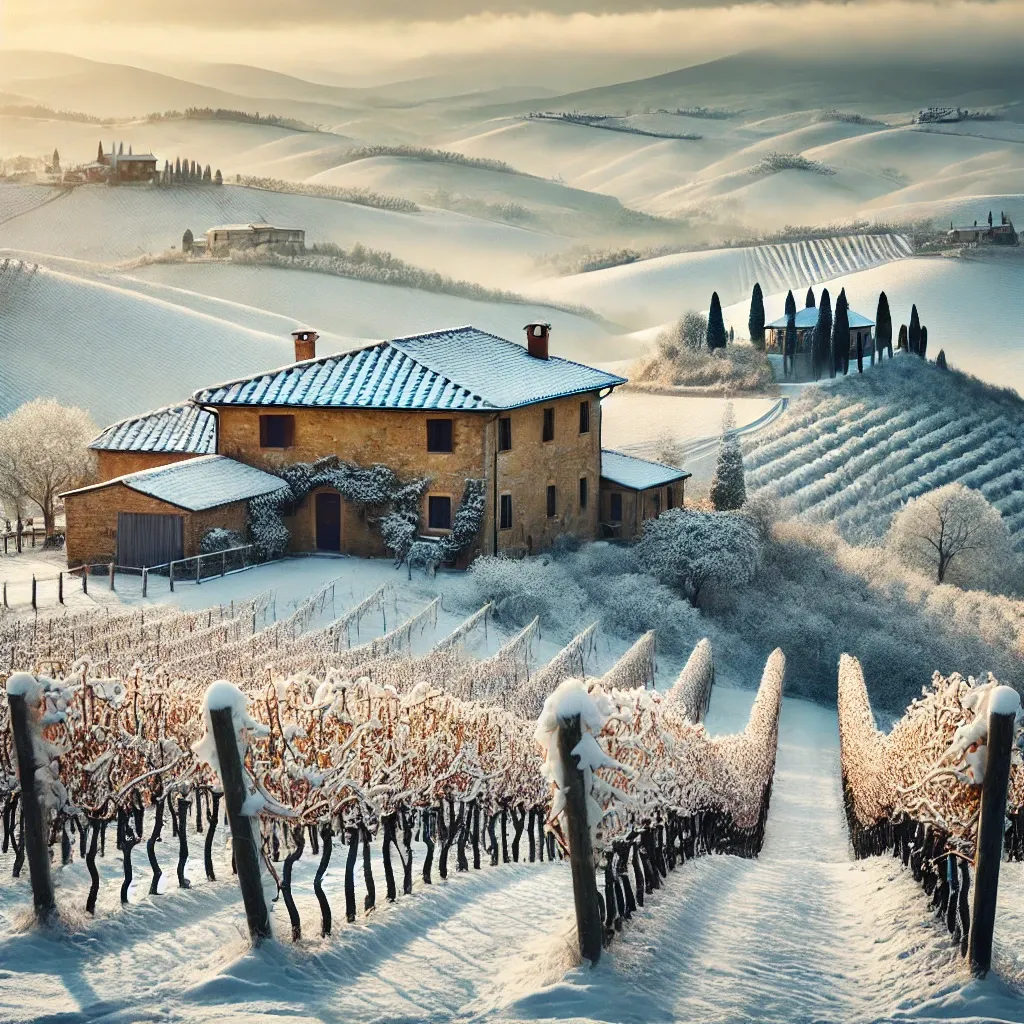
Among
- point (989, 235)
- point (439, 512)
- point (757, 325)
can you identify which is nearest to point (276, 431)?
point (439, 512)

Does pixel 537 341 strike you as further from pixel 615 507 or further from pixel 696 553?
pixel 696 553

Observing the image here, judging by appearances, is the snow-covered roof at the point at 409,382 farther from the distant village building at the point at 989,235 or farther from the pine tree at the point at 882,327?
the distant village building at the point at 989,235

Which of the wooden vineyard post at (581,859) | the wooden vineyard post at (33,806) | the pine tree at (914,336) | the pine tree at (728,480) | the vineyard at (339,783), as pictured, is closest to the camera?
the wooden vineyard post at (581,859)

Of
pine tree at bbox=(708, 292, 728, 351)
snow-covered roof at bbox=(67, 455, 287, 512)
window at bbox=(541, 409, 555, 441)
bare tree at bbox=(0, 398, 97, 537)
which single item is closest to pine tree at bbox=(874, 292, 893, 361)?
pine tree at bbox=(708, 292, 728, 351)

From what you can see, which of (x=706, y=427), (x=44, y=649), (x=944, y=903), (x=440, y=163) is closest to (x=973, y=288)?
(x=706, y=427)

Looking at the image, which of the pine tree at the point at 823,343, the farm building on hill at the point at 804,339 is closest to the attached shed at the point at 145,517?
the pine tree at the point at 823,343

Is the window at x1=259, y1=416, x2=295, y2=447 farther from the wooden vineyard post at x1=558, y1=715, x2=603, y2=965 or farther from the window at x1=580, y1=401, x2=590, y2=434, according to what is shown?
the wooden vineyard post at x1=558, y1=715, x2=603, y2=965
